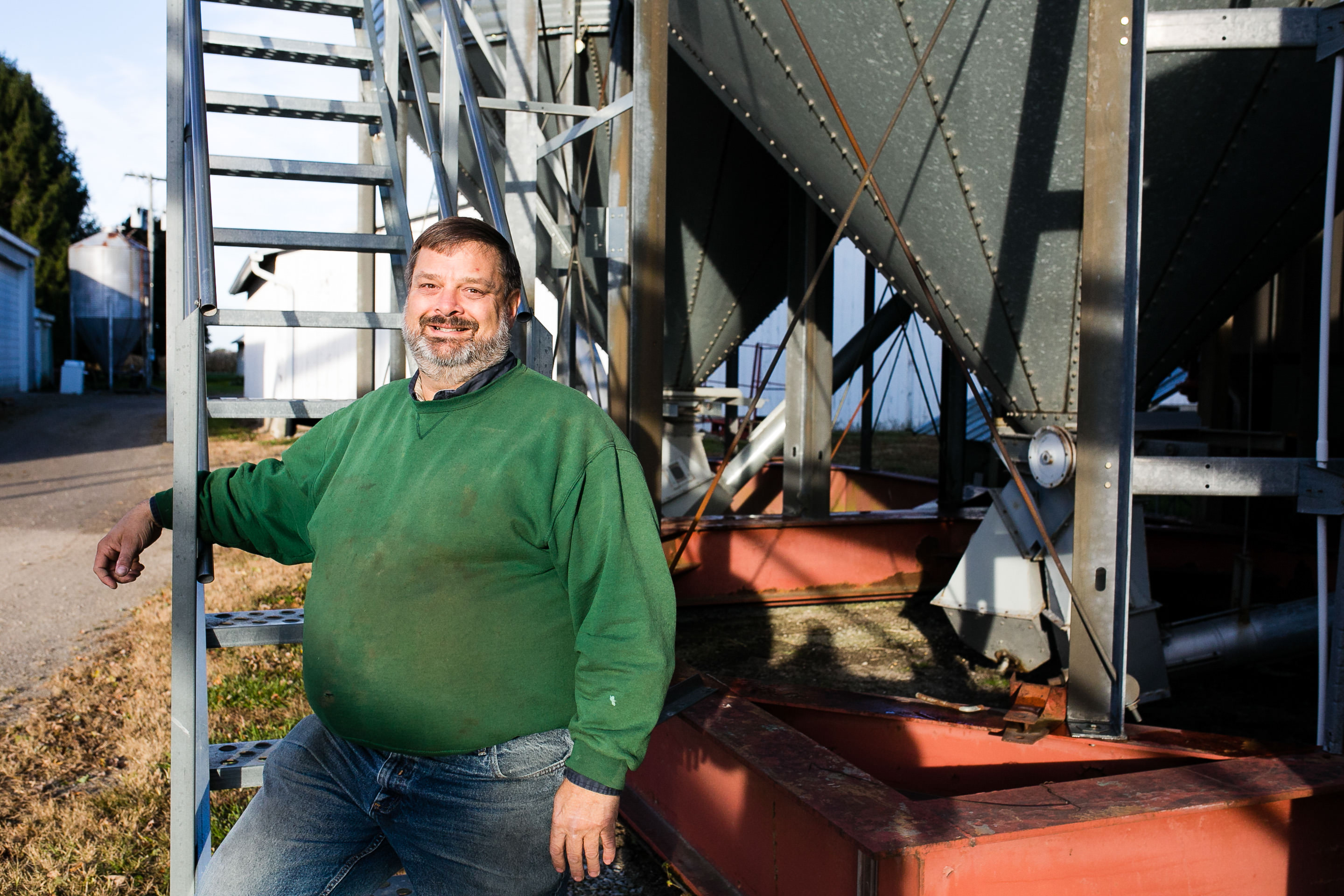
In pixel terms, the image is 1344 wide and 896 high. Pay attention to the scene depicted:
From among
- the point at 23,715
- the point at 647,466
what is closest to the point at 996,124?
the point at 647,466

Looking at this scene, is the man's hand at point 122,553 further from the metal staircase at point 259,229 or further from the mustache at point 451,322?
the mustache at point 451,322

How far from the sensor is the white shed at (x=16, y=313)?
2438 centimetres

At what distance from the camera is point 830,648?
17.7 ft

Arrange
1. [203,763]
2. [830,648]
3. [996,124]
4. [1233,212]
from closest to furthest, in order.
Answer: [203,763] → [996,124] → [1233,212] → [830,648]

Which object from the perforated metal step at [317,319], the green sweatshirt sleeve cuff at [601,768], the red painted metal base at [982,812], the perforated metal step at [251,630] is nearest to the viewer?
the green sweatshirt sleeve cuff at [601,768]

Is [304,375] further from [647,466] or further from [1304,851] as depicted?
[1304,851]

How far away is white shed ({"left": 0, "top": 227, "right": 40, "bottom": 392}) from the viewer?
24.4 m

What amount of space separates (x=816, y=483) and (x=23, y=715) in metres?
4.52

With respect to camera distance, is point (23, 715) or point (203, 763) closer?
point (203, 763)

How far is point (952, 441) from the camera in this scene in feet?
23.6

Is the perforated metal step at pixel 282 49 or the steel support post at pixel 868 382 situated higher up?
the perforated metal step at pixel 282 49

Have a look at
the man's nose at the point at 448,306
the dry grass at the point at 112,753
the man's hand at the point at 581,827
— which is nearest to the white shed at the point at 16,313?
the dry grass at the point at 112,753

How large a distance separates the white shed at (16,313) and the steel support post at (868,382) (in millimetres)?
23375

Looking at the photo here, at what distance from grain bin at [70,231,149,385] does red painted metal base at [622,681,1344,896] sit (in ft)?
123
